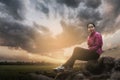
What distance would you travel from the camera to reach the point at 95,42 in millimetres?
14703

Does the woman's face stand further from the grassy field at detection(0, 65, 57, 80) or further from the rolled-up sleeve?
the grassy field at detection(0, 65, 57, 80)

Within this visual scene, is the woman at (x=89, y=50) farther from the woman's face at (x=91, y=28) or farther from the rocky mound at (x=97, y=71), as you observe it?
the rocky mound at (x=97, y=71)

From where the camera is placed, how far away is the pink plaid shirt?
575 inches

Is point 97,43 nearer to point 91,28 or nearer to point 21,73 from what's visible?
point 91,28

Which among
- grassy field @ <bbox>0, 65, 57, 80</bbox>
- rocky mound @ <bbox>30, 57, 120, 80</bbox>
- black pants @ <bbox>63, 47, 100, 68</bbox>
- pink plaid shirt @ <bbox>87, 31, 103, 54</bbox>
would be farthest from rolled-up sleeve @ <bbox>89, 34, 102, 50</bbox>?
grassy field @ <bbox>0, 65, 57, 80</bbox>

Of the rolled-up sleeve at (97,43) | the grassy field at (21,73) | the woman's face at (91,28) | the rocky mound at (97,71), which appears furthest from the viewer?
the grassy field at (21,73)

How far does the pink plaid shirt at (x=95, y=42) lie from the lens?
1462 centimetres

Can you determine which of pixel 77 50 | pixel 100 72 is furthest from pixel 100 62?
pixel 77 50

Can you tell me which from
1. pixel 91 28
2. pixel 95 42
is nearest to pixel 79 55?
pixel 95 42

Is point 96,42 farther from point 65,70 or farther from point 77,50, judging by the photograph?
point 65,70

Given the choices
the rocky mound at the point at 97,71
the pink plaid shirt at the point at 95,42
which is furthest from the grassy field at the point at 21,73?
the pink plaid shirt at the point at 95,42

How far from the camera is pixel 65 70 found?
15.6 metres

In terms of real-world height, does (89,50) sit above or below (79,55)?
above

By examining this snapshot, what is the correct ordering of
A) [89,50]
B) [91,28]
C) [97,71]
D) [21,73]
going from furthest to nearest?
[21,73]
[97,71]
[91,28]
[89,50]
